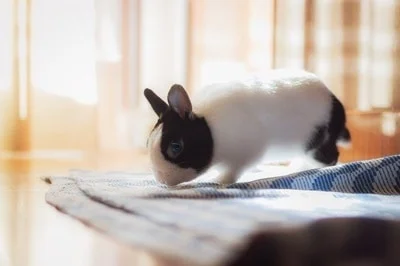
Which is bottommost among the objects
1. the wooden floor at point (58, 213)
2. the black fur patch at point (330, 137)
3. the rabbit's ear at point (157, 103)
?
the wooden floor at point (58, 213)

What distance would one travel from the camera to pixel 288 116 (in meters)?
1.55

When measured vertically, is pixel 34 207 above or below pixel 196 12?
below

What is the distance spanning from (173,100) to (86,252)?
0.60 m

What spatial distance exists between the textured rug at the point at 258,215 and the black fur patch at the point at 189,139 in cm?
5

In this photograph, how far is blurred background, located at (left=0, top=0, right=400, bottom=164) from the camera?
2236 mm

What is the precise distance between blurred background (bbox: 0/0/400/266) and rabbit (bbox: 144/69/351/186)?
68 centimetres

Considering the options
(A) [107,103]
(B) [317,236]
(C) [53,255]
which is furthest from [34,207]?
(A) [107,103]

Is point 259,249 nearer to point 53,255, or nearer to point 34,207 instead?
point 53,255

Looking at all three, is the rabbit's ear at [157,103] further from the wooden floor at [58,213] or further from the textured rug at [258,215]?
the wooden floor at [58,213]

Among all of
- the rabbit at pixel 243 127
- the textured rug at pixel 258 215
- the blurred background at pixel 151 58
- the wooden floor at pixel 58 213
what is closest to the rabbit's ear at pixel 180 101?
the rabbit at pixel 243 127

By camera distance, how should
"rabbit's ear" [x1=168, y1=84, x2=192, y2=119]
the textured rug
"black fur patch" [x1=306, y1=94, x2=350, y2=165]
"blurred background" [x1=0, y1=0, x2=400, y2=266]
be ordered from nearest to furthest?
the textured rug, "rabbit's ear" [x1=168, y1=84, x2=192, y2=119], "black fur patch" [x1=306, y1=94, x2=350, y2=165], "blurred background" [x1=0, y1=0, x2=400, y2=266]

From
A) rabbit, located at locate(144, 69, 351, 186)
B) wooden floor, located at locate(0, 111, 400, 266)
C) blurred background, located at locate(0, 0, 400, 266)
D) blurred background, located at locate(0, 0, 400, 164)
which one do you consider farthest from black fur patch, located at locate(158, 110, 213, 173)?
blurred background, located at locate(0, 0, 400, 164)

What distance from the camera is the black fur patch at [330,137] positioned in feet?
5.32

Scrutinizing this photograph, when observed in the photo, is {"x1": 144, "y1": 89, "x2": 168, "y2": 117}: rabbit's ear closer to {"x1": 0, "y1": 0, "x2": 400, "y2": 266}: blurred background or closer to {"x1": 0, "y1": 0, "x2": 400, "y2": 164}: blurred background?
{"x1": 0, "y1": 0, "x2": 400, "y2": 266}: blurred background
